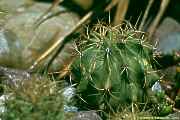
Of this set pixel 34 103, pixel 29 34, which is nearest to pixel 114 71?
pixel 34 103

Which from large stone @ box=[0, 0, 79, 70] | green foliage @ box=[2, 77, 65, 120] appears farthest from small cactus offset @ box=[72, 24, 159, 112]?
large stone @ box=[0, 0, 79, 70]

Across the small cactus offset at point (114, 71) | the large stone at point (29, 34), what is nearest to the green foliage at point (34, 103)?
the small cactus offset at point (114, 71)

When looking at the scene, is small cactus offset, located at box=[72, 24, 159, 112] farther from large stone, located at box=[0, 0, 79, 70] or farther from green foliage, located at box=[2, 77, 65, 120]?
large stone, located at box=[0, 0, 79, 70]

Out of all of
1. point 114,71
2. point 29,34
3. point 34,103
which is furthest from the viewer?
point 29,34

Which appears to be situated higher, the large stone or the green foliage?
the large stone

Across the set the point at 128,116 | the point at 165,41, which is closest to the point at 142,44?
the point at 128,116

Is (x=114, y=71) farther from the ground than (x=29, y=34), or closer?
closer

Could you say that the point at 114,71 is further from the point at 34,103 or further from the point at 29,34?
the point at 29,34
